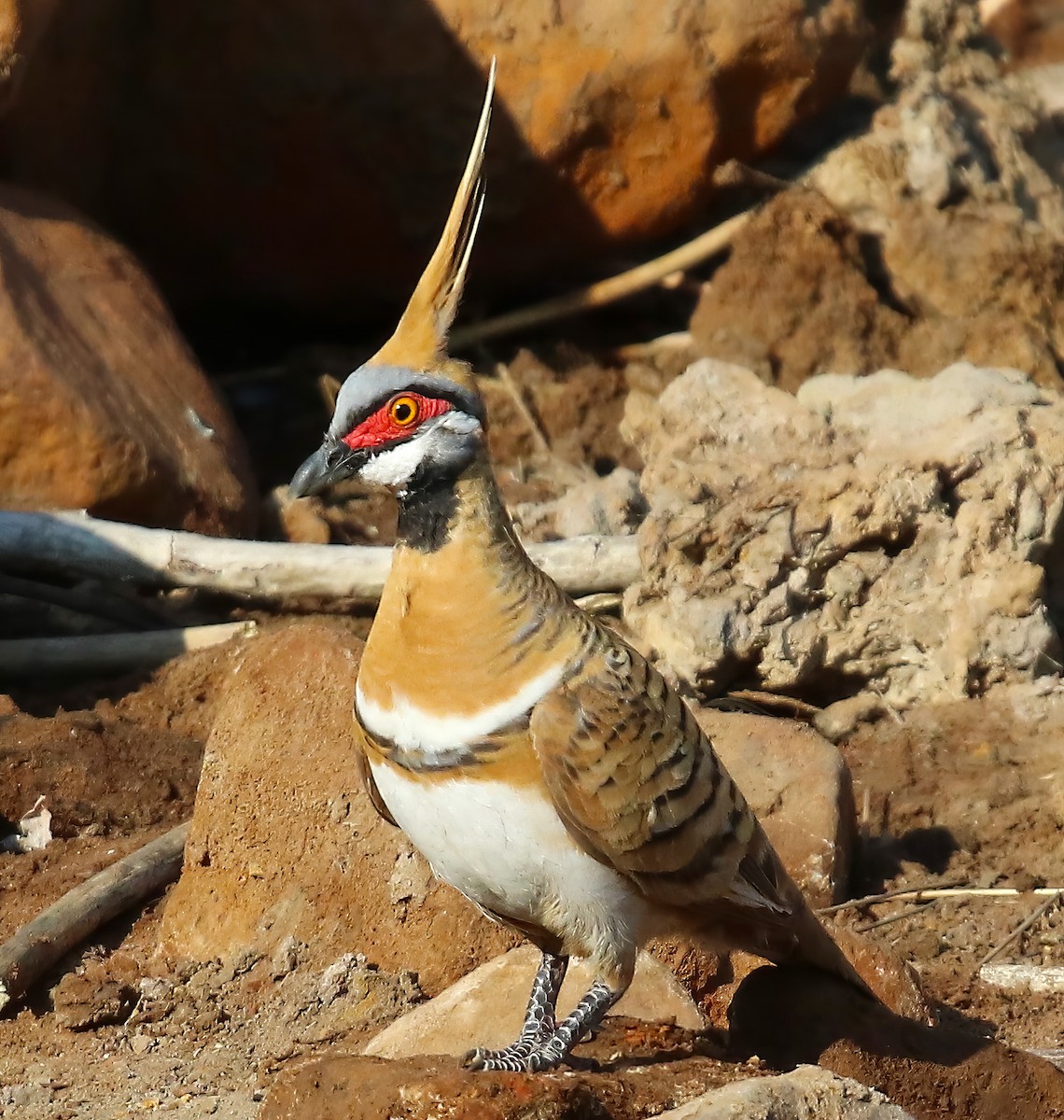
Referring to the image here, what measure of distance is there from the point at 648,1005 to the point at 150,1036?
1.61 m

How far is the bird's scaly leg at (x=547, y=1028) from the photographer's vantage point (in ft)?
13.1

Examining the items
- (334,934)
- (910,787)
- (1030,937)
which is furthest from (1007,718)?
(334,934)

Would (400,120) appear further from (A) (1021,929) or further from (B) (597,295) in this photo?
(A) (1021,929)

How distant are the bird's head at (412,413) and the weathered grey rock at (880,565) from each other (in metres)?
3.02

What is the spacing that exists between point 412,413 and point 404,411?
0.07 feet

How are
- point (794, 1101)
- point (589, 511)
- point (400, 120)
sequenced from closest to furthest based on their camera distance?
point (794, 1101), point (589, 511), point (400, 120)

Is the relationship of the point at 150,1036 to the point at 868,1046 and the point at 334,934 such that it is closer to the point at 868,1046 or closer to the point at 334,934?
the point at 334,934

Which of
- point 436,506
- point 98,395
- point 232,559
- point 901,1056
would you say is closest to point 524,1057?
point 901,1056

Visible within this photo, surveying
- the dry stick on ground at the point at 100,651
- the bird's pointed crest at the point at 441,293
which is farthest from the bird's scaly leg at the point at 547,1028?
the dry stick on ground at the point at 100,651

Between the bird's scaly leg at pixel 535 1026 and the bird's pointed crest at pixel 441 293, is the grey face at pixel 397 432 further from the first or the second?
the bird's scaly leg at pixel 535 1026

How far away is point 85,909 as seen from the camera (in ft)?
18.2

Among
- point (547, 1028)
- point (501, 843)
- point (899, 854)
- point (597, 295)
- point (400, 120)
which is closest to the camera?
point (501, 843)

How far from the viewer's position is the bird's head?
4.01 metres

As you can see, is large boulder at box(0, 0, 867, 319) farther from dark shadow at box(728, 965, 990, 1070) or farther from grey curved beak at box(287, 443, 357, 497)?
dark shadow at box(728, 965, 990, 1070)
